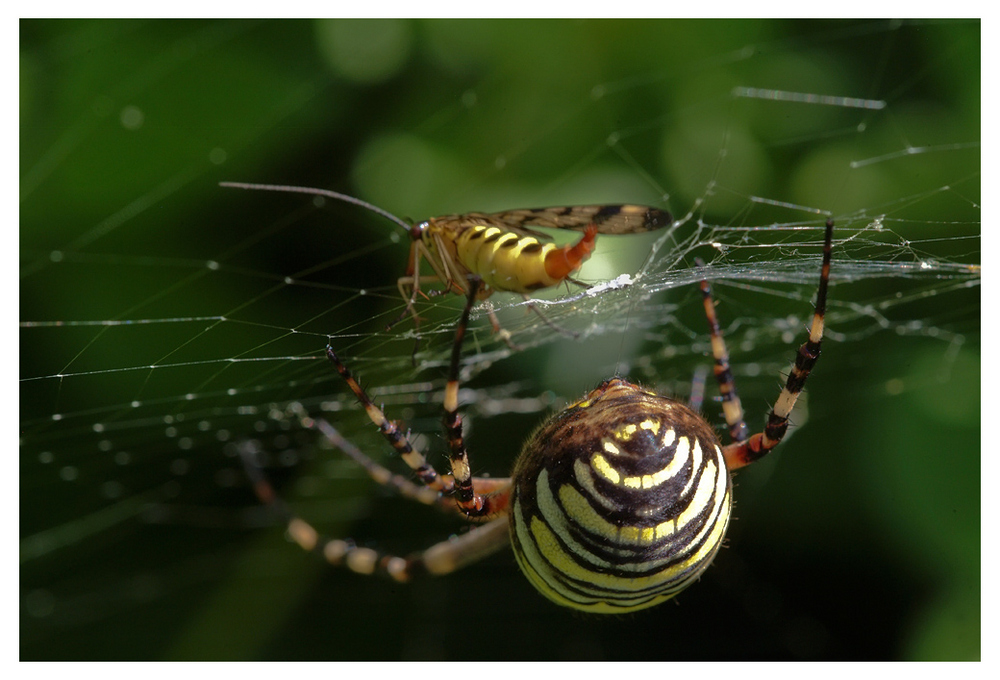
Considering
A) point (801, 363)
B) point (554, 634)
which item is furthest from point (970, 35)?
point (554, 634)

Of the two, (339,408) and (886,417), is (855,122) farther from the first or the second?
(339,408)

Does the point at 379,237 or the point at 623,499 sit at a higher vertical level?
the point at 379,237

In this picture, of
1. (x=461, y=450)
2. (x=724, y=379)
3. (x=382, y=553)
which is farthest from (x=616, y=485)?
(x=382, y=553)

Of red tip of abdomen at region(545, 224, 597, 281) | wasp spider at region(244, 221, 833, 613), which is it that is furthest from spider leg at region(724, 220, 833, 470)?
red tip of abdomen at region(545, 224, 597, 281)

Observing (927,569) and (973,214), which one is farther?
(927,569)

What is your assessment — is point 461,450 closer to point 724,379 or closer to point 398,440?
point 398,440
